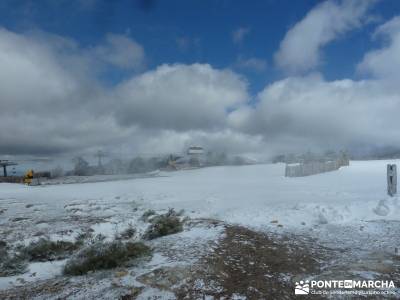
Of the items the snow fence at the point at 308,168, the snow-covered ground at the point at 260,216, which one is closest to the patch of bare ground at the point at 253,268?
the snow-covered ground at the point at 260,216

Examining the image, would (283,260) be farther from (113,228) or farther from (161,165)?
(161,165)

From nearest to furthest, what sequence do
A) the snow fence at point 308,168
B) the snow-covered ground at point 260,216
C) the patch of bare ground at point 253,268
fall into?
the patch of bare ground at point 253,268 < the snow-covered ground at point 260,216 < the snow fence at point 308,168

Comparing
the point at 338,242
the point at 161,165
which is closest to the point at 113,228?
the point at 338,242

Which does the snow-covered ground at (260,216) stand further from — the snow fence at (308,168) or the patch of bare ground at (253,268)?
the snow fence at (308,168)

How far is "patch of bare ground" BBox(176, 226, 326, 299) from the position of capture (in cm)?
518

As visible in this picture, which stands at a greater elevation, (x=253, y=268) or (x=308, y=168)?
(x=308, y=168)

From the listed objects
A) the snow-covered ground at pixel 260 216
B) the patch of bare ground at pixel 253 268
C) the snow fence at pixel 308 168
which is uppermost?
the snow fence at pixel 308 168

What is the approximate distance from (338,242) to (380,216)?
10.8ft

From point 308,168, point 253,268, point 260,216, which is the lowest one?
point 253,268

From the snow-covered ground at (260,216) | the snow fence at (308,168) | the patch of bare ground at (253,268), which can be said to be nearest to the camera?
the patch of bare ground at (253,268)

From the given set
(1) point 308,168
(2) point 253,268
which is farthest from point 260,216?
(1) point 308,168

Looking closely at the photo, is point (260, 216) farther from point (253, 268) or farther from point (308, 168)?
point (308, 168)

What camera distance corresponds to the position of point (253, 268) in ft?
20.2

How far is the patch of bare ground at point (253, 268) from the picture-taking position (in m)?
5.18
